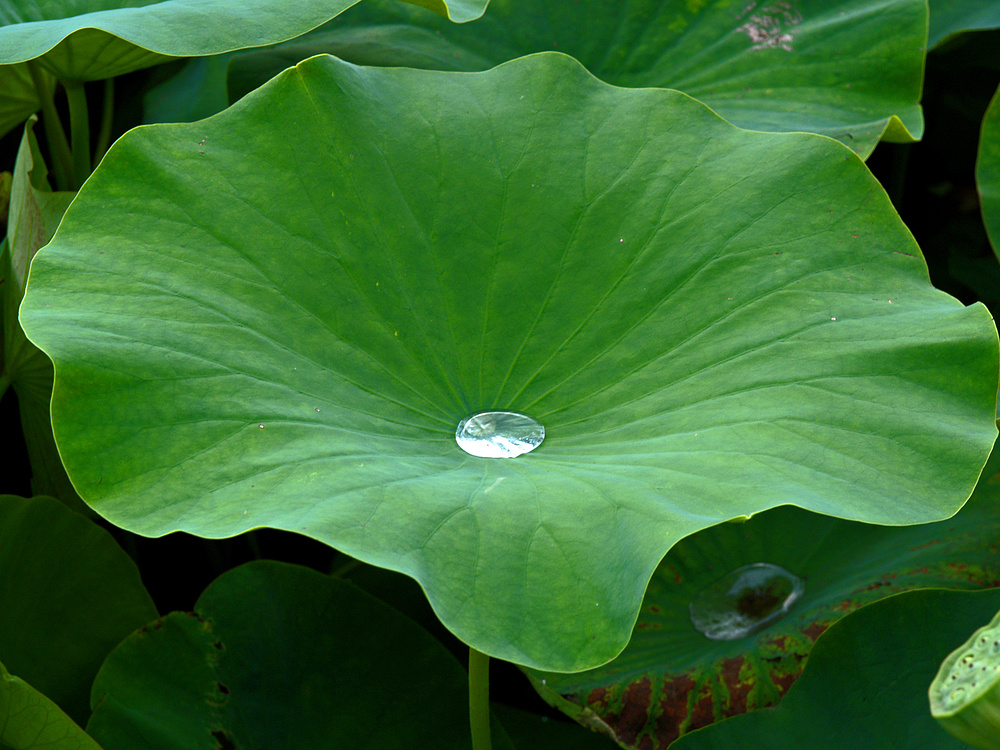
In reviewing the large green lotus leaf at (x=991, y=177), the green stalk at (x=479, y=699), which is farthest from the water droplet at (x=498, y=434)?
the large green lotus leaf at (x=991, y=177)

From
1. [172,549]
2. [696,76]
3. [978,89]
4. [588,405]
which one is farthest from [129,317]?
[978,89]

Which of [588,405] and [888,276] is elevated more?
[888,276]

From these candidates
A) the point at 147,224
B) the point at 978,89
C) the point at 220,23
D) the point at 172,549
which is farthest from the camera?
the point at 978,89

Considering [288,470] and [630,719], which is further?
[630,719]

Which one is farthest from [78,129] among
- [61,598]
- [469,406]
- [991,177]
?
[991,177]

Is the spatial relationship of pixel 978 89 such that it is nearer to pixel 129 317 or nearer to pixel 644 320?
pixel 644 320

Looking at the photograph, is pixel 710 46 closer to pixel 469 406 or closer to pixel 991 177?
pixel 991 177
